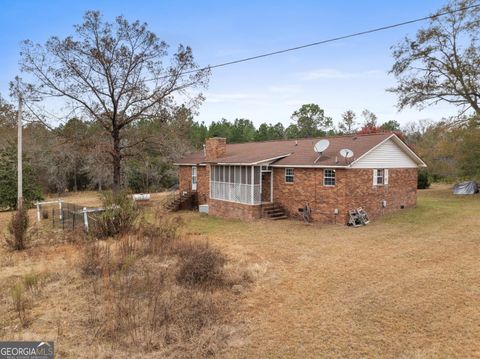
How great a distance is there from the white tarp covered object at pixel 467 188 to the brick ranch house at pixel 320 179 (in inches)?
416

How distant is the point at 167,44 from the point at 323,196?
12216mm

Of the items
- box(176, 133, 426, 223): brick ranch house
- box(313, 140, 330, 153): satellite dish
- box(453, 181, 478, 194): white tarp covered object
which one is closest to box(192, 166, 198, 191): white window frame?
box(176, 133, 426, 223): brick ranch house

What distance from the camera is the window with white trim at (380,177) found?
684 inches

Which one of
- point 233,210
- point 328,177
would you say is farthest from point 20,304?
point 233,210

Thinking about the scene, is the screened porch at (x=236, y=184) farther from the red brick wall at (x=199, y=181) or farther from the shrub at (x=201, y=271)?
the shrub at (x=201, y=271)

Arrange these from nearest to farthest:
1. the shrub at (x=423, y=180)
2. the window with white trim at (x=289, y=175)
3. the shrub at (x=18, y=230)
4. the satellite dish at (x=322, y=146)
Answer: the shrub at (x=18, y=230) < the satellite dish at (x=322, y=146) < the window with white trim at (x=289, y=175) < the shrub at (x=423, y=180)

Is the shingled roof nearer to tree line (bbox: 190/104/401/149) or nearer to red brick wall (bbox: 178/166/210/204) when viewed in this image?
red brick wall (bbox: 178/166/210/204)

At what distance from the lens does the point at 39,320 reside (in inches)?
240

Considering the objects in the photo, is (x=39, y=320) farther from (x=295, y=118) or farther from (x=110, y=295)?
(x=295, y=118)

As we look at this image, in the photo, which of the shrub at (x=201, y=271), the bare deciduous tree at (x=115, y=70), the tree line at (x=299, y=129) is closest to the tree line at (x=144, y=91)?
the bare deciduous tree at (x=115, y=70)

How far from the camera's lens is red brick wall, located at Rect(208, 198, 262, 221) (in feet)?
59.6

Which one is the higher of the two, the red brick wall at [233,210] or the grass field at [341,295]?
the red brick wall at [233,210]

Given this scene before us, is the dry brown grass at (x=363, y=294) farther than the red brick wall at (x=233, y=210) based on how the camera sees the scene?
No

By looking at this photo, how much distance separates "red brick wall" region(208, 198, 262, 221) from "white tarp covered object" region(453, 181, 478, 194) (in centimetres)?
1914
